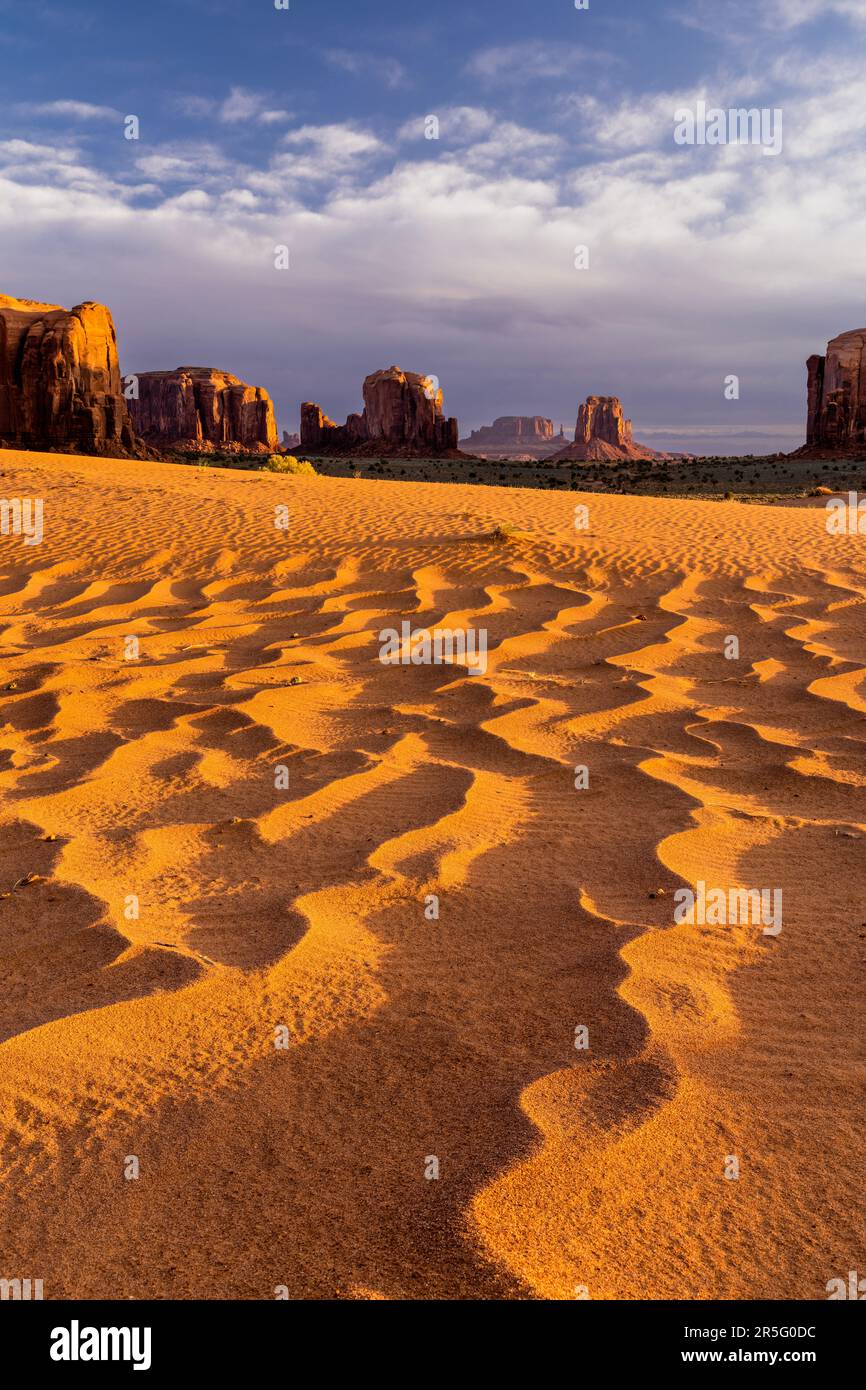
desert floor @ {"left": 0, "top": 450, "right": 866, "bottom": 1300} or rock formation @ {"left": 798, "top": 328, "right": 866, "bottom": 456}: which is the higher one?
rock formation @ {"left": 798, "top": 328, "right": 866, "bottom": 456}

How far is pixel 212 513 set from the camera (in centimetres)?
1183

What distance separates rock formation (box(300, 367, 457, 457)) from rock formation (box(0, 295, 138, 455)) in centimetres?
5200

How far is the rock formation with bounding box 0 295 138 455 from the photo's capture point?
34062 mm

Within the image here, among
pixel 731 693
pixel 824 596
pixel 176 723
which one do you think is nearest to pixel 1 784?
pixel 176 723

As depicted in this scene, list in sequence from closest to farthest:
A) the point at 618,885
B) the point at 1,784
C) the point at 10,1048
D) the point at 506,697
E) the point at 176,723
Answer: the point at 10,1048, the point at 618,885, the point at 1,784, the point at 176,723, the point at 506,697

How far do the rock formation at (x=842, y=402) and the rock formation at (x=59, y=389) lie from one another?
151ft

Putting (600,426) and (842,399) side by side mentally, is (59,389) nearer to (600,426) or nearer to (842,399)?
(842,399)

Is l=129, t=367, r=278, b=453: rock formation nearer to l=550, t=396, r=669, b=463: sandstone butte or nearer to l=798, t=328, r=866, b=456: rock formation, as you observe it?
l=550, t=396, r=669, b=463: sandstone butte

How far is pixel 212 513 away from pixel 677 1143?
1090cm

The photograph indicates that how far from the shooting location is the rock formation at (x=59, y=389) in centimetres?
3406

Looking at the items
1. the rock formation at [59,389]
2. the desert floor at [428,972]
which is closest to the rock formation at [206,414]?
the rock formation at [59,389]

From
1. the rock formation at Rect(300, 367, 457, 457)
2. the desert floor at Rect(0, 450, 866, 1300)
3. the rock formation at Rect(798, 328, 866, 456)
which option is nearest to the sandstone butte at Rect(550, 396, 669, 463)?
the rock formation at Rect(300, 367, 457, 457)

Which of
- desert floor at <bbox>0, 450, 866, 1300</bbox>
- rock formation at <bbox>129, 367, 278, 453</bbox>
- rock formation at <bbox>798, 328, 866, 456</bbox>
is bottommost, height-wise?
desert floor at <bbox>0, 450, 866, 1300</bbox>
